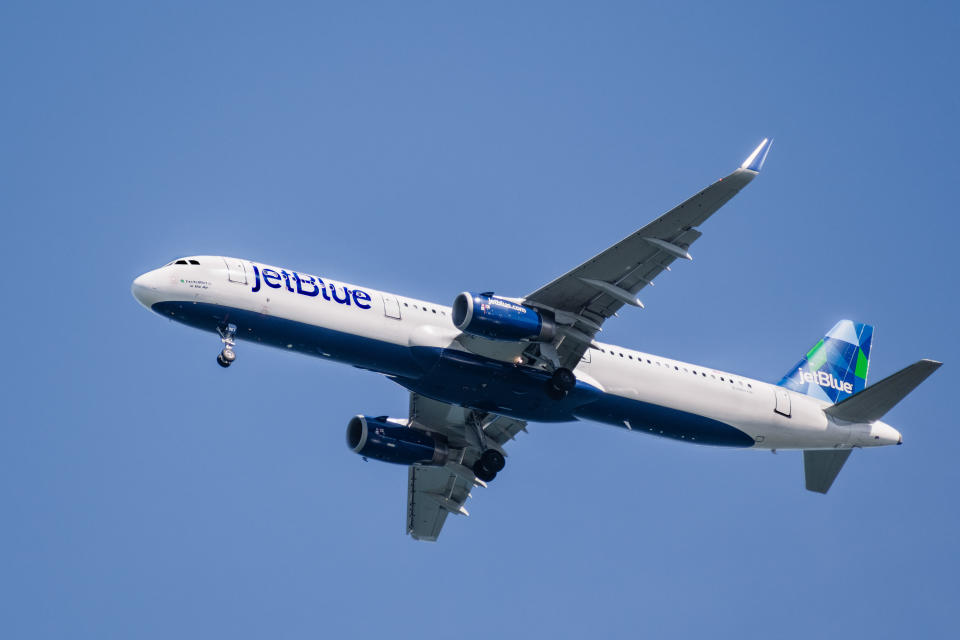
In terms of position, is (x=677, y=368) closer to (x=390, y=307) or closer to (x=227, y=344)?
(x=390, y=307)

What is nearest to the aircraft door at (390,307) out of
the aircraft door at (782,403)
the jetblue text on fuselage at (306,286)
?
the jetblue text on fuselage at (306,286)

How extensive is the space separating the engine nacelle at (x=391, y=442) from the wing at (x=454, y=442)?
2.14 ft

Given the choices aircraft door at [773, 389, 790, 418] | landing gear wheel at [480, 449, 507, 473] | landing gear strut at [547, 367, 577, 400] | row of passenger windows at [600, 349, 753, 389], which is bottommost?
landing gear wheel at [480, 449, 507, 473]

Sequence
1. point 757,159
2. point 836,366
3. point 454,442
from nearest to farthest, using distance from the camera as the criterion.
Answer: point 757,159 < point 454,442 < point 836,366

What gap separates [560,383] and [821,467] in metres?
13.2

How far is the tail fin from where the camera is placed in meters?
48.6

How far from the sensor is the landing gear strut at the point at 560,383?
4084cm

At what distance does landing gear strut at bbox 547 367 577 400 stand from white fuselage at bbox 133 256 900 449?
2.40 feet

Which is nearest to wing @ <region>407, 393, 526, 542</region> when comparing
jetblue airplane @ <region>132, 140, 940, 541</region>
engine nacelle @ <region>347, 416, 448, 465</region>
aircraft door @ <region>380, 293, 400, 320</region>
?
jetblue airplane @ <region>132, 140, 940, 541</region>

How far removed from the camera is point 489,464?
45.6 meters

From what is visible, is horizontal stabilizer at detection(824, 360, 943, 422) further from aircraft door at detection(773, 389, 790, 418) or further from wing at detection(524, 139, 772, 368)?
wing at detection(524, 139, 772, 368)

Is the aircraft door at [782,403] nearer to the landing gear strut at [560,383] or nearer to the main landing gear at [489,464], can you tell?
the landing gear strut at [560,383]

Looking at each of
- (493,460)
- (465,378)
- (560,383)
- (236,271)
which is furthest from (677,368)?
(236,271)

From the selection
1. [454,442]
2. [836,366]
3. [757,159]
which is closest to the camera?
[757,159]
